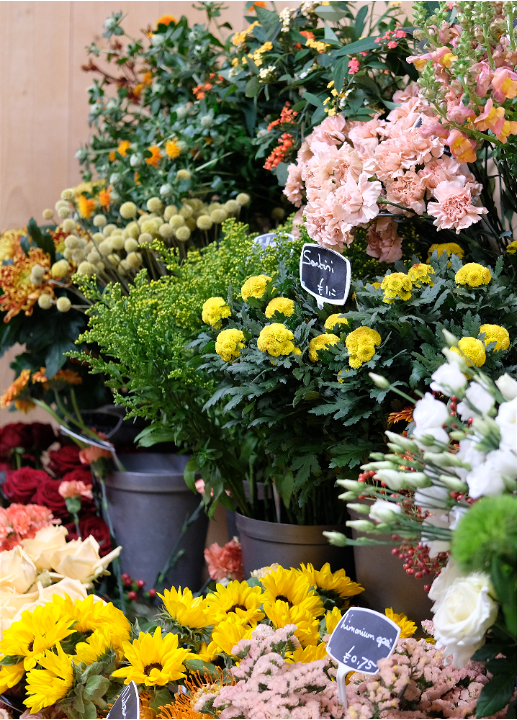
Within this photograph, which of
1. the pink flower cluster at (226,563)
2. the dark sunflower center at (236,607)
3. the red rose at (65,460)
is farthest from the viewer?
the red rose at (65,460)

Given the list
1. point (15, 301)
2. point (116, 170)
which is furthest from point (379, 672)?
point (116, 170)

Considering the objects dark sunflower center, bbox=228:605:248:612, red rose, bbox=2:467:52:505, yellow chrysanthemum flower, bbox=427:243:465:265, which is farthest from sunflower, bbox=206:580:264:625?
red rose, bbox=2:467:52:505

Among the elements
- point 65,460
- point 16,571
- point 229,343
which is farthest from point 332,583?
point 65,460

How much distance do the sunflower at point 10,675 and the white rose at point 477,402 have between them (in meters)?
0.58

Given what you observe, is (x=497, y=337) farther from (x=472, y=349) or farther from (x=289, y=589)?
(x=289, y=589)

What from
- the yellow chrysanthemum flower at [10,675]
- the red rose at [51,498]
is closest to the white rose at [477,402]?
the yellow chrysanthemum flower at [10,675]

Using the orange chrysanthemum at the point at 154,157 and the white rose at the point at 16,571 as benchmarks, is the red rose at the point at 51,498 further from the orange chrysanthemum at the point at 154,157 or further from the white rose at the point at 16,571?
the orange chrysanthemum at the point at 154,157

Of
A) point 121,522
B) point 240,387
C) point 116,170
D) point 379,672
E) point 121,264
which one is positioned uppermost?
point 116,170

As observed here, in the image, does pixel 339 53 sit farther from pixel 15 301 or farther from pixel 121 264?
pixel 15 301

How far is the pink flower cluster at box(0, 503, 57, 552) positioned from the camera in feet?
3.63

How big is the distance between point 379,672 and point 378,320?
365 mm

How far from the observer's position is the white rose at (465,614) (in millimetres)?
500

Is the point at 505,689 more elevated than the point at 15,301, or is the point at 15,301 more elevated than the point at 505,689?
the point at 15,301

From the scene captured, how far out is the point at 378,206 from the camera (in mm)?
893
